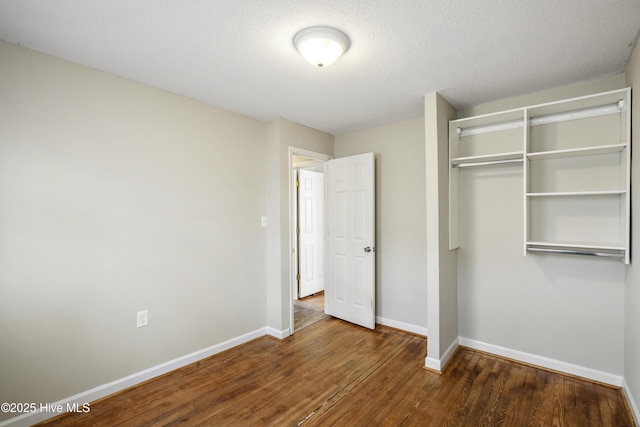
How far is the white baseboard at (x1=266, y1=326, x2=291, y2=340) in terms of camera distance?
326cm

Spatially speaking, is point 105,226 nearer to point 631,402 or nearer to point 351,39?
point 351,39

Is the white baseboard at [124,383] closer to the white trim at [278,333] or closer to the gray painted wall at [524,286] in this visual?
the white trim at [278,333]

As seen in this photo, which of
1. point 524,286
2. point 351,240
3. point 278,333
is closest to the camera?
point 524,286

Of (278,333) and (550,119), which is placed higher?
(550,119)

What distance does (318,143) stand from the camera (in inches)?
150

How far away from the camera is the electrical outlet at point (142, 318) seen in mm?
2402

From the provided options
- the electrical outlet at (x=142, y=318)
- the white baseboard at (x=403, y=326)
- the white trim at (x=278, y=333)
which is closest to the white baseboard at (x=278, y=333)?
the white trim at (x=278, y=333)

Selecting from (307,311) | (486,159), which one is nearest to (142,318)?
(307,311)

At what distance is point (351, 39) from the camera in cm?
182

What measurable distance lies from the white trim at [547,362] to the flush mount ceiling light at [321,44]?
288cm

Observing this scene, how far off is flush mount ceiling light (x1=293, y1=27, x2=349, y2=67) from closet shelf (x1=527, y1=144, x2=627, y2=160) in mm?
1734

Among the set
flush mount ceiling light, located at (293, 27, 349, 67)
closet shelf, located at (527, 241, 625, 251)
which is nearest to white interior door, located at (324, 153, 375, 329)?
closet shelf, located at (527, 241, 625, 251)

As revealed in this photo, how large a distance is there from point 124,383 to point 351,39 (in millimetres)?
2955

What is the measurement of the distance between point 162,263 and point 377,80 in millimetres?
2337
